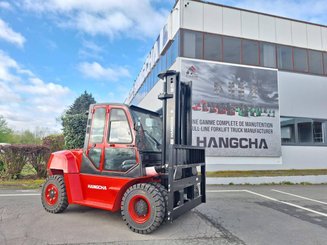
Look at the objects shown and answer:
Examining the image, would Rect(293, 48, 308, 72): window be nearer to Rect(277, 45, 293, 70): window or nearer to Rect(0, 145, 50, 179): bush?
Rect(277, 45, 293, 70): window

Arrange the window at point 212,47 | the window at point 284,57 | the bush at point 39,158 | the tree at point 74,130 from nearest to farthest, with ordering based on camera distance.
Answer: the bush at point 39,158
the window at point 212,47
the window at point 284,57
the tree at point 74,130

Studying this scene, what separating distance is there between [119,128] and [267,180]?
964 centimetres

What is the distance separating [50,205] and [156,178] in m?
2.71

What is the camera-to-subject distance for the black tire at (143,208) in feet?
14.3

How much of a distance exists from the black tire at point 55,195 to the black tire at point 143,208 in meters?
1.81

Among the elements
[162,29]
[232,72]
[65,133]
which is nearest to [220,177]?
[232,72]

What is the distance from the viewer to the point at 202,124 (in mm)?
13172

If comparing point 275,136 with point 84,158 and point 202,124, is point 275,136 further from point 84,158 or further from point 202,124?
point 84,158

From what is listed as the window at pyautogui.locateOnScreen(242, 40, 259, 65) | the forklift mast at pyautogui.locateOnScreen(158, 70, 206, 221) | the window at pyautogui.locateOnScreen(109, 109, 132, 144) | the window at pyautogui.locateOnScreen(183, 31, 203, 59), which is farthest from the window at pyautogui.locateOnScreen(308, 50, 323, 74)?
the window at pyautogui.locateOnScreen(109, 109, 132, 144)

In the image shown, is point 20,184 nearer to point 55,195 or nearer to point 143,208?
point 55,195

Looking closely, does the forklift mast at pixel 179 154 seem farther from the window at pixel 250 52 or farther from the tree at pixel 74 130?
the tree at pixel 74 130

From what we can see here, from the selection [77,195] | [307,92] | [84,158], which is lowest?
[77,195]

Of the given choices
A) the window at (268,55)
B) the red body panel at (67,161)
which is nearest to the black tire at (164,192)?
the red body panel at (67,161)

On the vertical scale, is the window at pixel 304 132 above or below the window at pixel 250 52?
below
